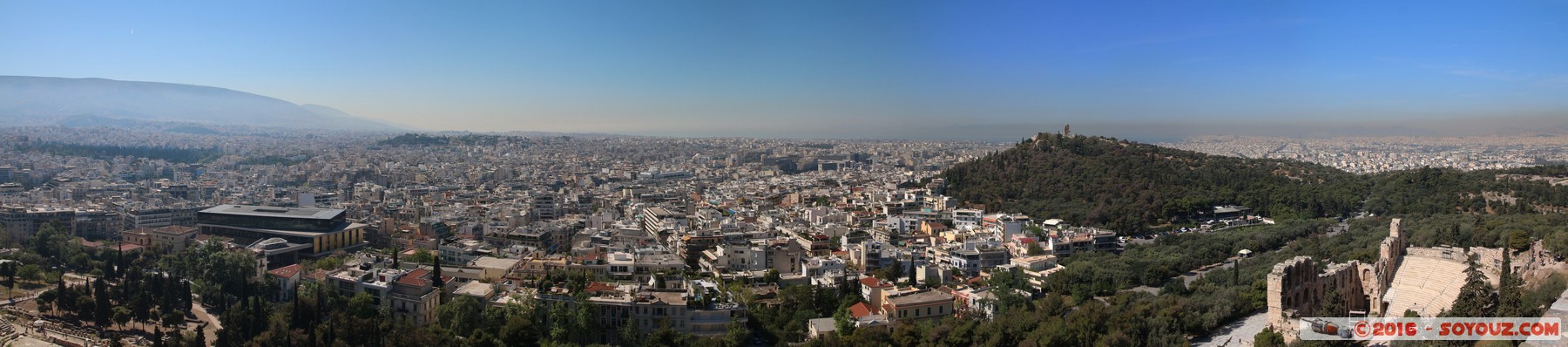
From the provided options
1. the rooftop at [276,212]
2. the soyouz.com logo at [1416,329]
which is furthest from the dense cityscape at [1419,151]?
the rooftop at [276,212]

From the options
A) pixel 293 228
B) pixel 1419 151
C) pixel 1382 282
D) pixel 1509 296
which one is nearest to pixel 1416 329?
pixel 1509 296

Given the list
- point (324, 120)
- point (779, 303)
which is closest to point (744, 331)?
point (779, 303)

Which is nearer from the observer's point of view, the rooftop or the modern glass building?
the modern glass building

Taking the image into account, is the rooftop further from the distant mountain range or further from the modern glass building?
the distant mountain range

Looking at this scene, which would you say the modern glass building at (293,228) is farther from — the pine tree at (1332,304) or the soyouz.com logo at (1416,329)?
the soyouz.com logo at (1416,329)

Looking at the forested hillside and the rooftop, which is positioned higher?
the forested hillside

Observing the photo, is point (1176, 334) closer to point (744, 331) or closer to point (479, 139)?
point (744, 331)

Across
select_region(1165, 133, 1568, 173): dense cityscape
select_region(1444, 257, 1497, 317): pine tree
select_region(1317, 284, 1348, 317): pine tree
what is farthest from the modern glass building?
select_region(1165, 133, 1568, 173): dense cityscape
